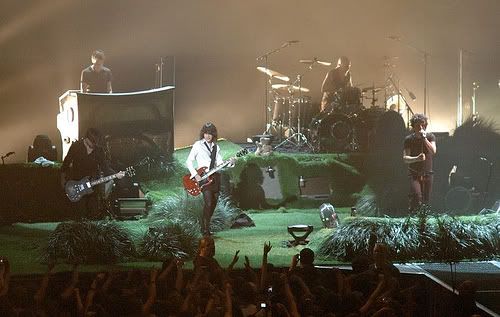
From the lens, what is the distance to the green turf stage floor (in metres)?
11.8

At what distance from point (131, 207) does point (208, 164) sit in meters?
2.67

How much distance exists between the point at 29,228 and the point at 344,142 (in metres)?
6.97

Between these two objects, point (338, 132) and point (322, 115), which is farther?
point (322, 115)

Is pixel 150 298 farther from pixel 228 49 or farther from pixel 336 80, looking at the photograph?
pixel 228 49

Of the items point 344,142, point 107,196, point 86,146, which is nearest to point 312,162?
point 344,142

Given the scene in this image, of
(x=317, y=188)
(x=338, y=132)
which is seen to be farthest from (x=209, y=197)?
(x=338, y=132)

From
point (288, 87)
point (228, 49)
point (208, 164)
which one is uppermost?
point (228, 49)

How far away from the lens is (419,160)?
14.0 metres

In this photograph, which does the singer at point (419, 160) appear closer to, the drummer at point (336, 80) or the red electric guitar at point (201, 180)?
the red electric guitar at point (201, 180)

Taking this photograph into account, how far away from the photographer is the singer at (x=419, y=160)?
45.9 ft

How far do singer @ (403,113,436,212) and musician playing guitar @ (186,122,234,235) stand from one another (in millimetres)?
3075

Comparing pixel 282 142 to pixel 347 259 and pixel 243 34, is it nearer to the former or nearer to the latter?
pixel 243 34

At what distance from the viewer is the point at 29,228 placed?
15.2 metres

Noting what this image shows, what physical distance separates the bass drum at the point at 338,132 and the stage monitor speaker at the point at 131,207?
4669mm
